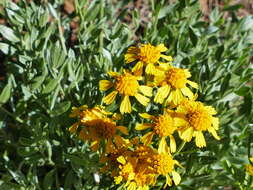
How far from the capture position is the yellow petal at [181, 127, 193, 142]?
1.62m

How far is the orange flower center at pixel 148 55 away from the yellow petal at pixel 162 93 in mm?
134

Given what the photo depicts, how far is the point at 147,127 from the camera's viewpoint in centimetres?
169

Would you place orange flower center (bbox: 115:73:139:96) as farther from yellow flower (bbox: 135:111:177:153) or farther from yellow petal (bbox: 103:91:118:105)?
yellow flower (bbox: 135:111:177:153)

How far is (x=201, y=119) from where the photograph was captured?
1.69 metres

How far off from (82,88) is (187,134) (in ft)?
2.48

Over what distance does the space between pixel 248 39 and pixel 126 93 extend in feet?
3.21

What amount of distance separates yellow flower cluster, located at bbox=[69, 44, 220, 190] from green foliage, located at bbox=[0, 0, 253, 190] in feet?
0.52

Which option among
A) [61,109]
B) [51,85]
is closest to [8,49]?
[51,85]

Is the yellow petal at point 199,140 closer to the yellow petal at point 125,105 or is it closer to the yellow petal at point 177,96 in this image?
the yellow petal at point 177,96

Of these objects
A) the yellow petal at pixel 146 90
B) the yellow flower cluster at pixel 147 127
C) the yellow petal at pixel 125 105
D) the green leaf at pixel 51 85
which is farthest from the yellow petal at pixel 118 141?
the green leaf at pixel 51 85

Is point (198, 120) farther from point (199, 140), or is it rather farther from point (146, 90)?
point (146, 90)

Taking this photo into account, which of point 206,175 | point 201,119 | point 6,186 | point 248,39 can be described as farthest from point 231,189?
point 6,186

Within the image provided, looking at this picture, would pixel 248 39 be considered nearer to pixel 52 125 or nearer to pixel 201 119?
pixel 201 119

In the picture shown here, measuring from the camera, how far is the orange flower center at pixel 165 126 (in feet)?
5.40
